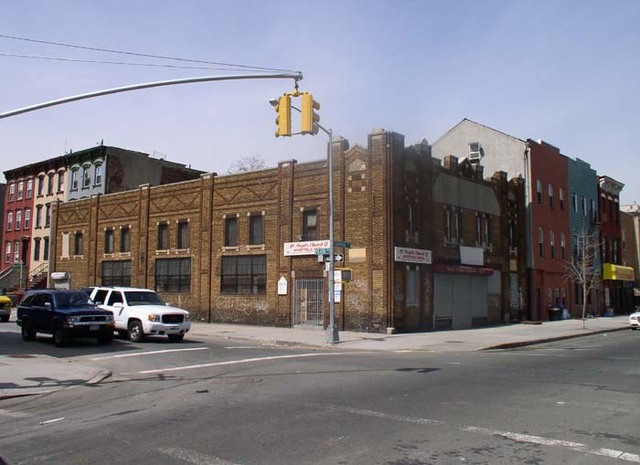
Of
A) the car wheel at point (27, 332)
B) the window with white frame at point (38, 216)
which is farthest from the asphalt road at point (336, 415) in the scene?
the window with white frame at point (38, 216)

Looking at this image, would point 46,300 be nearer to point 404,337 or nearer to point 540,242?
point 404,337

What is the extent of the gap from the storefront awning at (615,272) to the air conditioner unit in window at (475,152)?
17305 mm

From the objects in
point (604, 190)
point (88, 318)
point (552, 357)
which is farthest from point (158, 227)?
point (604, 190)

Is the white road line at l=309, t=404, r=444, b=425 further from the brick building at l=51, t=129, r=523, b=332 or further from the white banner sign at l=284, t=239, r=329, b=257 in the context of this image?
the white banner sign at l=284, t=239, r=329, b=257

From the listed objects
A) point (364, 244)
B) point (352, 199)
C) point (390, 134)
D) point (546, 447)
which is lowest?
point (546, 447)

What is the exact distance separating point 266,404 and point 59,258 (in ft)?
125

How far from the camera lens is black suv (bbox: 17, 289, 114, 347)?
1858 cm

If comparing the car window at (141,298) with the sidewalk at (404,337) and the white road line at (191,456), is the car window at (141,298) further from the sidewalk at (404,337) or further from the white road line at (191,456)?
the white road line at (191,456)

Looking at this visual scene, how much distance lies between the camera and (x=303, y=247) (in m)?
28.7

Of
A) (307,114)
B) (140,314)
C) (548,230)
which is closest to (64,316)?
(140,314)

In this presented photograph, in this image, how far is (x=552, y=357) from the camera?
17016 millimetres

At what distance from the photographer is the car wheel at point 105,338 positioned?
19.3 m

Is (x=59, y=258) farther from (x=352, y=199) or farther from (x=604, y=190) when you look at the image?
(x=604, y=190)

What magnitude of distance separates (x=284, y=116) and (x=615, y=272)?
141 ft
